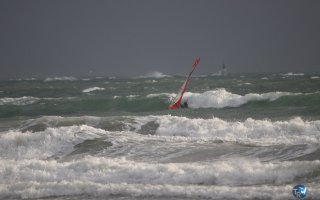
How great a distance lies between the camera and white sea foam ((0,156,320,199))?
8773mm

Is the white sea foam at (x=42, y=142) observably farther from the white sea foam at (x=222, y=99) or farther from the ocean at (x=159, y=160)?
the white sea foam at (x=222, y=99)

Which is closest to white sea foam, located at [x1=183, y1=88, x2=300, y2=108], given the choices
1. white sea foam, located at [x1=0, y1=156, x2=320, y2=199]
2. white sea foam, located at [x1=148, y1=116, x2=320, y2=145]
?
white sea foam, located at [x1=148, y1=116, x2=320, y2=145]

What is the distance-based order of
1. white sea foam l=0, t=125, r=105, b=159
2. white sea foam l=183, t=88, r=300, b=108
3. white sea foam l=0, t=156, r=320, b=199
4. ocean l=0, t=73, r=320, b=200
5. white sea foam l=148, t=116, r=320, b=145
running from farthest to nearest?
white sea foam l=183, t=88, r=300, b=108
white sea foam l=0, t=125, r=105, b=159
white sea foam l=148, t=116, r=320, b=145
ocean l=0, t=73, r=320, b=200
white sea foam l=0, t=156, r=320, b=199

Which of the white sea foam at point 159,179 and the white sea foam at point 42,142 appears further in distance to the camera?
the white sea foam at point 42,142

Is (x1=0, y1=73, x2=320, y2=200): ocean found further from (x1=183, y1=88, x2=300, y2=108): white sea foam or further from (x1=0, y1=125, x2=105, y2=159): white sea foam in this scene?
(x1=183, y1=88, x2=300, y2=108): white sea foam

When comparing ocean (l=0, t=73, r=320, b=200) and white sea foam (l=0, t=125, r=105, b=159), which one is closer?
ocean (l=0, t=73, r=320, b=200)

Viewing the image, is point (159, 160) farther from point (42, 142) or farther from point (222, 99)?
point (222, 99)

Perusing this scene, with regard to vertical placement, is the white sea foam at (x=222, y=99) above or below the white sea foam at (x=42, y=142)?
above

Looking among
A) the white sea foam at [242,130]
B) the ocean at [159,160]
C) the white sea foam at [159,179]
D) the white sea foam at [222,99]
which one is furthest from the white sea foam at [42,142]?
the white sea foam at [222,99]

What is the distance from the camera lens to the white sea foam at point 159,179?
877 cm

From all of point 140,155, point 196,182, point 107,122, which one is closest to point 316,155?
point 196,182

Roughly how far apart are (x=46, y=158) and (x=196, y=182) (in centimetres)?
547

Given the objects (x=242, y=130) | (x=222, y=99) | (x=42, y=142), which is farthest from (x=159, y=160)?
(x=222, y=99)

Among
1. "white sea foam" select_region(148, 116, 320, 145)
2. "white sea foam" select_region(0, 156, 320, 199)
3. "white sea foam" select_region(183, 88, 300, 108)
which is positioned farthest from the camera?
"white sea foam" select_region(183, 88, 300, 108)
